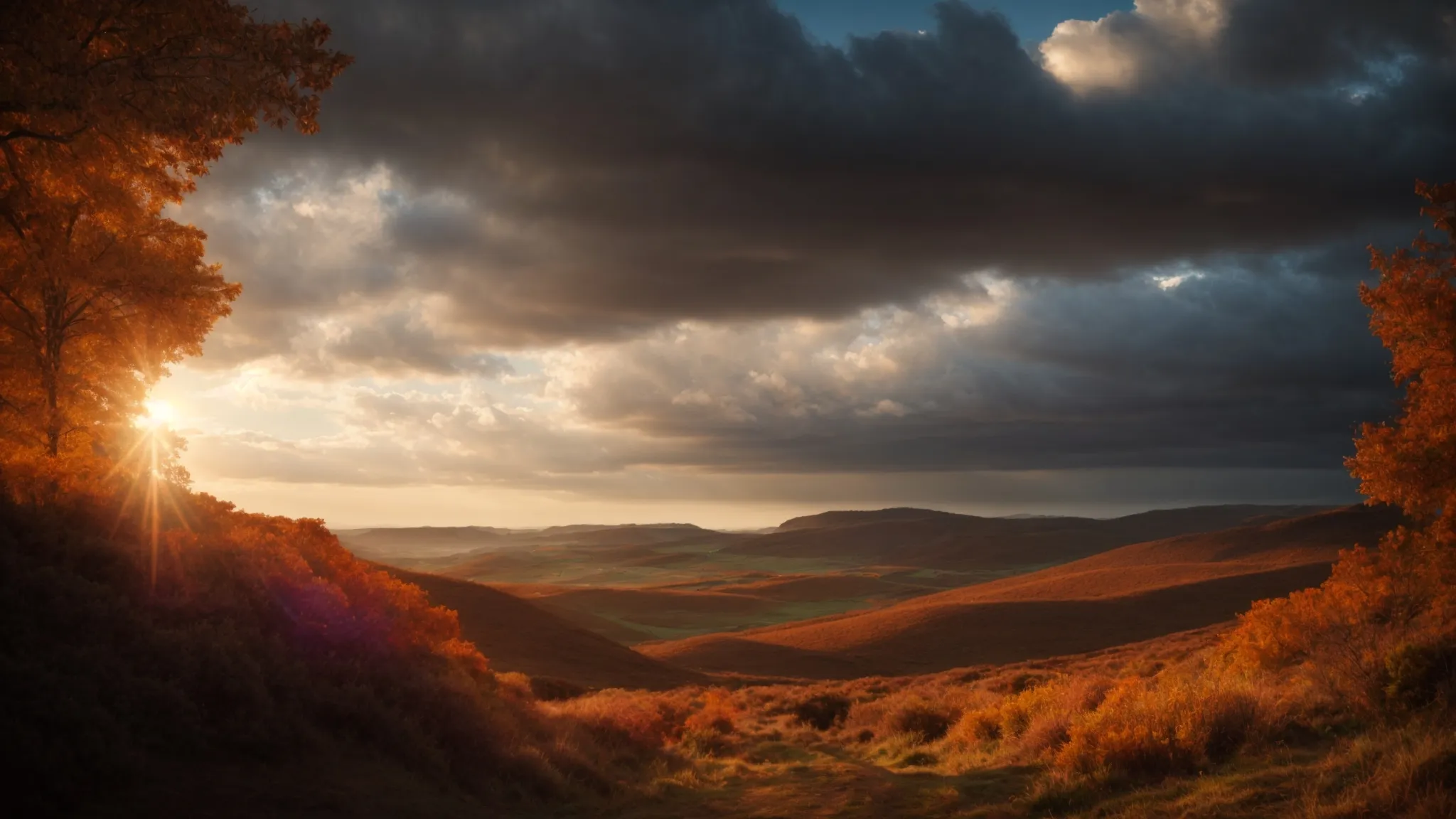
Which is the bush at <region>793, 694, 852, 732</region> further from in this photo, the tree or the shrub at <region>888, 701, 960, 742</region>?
the tree

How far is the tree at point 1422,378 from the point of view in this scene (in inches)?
711

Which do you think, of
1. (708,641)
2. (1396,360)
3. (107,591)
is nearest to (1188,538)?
(708,641)

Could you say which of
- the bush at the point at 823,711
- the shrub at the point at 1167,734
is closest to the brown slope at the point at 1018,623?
the bush at the point at 823,711

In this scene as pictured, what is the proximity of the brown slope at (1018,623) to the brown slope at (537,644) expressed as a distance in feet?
25.5

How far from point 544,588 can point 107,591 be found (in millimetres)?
111973

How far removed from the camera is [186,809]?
8352 mm

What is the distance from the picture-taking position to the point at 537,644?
5184 centimetres

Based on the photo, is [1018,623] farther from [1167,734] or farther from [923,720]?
[1167,734]

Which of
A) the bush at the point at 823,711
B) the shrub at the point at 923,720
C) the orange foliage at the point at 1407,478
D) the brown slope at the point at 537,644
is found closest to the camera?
the orange foliage at the point at 1407,478

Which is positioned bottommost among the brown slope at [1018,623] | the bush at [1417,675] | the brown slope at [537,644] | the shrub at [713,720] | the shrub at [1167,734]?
the brown slope at [1018,623]

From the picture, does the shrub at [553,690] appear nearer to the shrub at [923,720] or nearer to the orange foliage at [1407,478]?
the shrub at [923,720]

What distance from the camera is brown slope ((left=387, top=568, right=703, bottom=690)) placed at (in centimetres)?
4612

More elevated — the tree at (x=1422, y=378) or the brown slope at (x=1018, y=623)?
the tree at (x=1422, y=378)

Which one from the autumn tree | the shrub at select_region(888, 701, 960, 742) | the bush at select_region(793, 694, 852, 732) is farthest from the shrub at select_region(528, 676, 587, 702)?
the autumn tree
